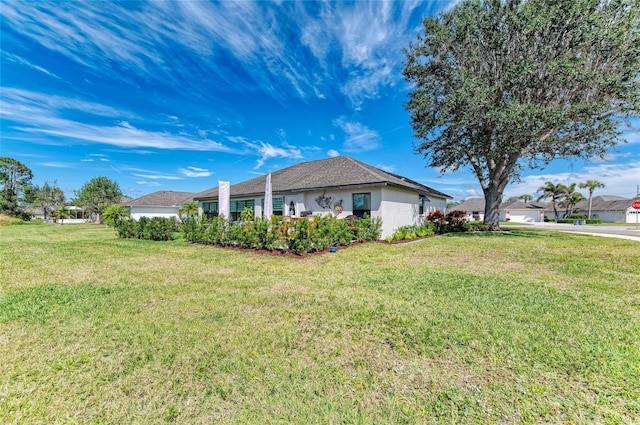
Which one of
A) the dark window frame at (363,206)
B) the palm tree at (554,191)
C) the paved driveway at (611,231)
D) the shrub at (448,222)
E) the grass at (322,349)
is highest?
the palm tree at (554,191)

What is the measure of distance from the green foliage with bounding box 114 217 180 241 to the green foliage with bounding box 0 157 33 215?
42.4 m

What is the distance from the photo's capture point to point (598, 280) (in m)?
5.82

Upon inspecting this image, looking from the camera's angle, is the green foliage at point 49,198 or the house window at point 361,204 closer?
the house window at point 361,204

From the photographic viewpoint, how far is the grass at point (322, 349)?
7.00 feet

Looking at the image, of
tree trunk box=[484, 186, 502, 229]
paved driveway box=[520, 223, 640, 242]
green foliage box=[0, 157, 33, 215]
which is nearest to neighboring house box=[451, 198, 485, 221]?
paved driveway box=[520, 223, 640, 242]

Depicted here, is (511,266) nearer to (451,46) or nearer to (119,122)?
(451,46)

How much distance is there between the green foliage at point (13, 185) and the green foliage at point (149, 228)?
42415 mm

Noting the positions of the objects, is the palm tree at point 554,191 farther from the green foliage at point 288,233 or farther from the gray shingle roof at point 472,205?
the green foliage at point 288,233

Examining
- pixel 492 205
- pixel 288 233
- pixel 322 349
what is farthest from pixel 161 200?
pixel 322 349

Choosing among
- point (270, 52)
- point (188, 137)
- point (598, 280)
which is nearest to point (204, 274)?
point (598, 280)

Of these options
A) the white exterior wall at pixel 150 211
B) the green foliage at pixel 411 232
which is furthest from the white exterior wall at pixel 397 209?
the white exterior wall at pixel 150 211

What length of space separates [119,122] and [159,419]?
21.8 m

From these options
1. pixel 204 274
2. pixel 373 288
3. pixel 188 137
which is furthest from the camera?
pixel 188 137

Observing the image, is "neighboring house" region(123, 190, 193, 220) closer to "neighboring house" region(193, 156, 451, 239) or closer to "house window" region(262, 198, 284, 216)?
"neighboring house" region(193, 156, 451, 239)
